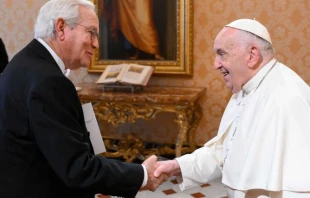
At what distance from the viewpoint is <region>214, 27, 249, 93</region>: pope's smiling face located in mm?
1834

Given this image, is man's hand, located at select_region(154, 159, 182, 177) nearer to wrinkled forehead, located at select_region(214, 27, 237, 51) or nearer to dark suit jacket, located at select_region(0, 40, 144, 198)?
dark suit jacket, located at select_region(0, 40, 144, 198)

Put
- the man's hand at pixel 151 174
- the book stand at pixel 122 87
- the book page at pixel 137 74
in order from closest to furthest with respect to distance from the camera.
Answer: the man's hand at pixel 151 174 → the book page at pixel 137 74 → the book stand at pixel 122 87

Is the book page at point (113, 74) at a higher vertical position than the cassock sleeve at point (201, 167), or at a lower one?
higher

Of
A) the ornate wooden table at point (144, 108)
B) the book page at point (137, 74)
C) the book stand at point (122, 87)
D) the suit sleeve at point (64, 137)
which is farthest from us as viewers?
the book stand at point (122, 87)

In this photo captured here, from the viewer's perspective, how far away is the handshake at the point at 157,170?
72.3 inches

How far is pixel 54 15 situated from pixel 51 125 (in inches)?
19.0

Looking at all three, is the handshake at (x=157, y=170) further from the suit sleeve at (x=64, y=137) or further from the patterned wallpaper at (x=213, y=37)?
the patterned wallpaper at (x=213, y=37)

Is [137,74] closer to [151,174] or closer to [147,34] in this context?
[147,34]

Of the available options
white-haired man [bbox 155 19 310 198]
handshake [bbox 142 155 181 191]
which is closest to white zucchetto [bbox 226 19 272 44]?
white-haired man [bbox 155 19 310 198]

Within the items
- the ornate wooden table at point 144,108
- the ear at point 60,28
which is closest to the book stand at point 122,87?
the ornate wooden table at point 144,108

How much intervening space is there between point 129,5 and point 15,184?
3967 mm

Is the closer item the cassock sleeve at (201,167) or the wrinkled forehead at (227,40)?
the wrinkled forehead at (227,40)

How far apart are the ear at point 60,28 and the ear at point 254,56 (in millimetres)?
872

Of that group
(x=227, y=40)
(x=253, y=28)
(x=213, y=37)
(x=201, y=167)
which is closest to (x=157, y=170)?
(x=201, y=167)
